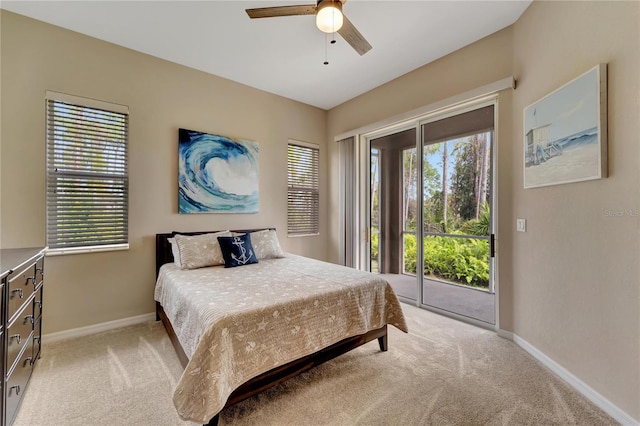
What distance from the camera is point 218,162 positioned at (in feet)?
11.5

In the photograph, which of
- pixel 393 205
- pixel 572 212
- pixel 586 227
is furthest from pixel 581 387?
pixel 393 205

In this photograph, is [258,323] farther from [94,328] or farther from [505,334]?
[505,334]

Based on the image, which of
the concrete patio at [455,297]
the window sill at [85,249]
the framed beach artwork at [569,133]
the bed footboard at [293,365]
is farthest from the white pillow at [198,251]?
the framed beach artwork at [569,133]

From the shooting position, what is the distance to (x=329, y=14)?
1845 mm

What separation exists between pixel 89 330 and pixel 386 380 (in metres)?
2.90

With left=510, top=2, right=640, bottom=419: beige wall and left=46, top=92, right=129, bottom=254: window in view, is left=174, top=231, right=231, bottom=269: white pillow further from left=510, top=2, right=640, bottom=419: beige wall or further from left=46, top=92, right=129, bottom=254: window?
left=510, top=2, right=640, bottom=419: beige wall

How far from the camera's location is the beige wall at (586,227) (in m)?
1.58

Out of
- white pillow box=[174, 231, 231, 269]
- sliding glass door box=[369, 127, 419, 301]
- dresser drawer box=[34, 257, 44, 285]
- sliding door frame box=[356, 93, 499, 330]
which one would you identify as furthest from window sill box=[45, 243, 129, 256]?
sliding glass door box=[369, 127, 419, 301]

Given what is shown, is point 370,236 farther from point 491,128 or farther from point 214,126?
point 214,126

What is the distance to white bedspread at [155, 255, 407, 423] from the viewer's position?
1.44 metres

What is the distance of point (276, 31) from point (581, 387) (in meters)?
3.78

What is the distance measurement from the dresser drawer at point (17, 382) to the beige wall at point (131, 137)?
0.88 m

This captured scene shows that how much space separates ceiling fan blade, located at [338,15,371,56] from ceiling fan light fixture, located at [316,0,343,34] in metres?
0.09

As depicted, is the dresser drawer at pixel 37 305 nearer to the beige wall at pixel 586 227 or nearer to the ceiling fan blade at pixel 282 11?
the ceiling fan blade at pixel 282 11
